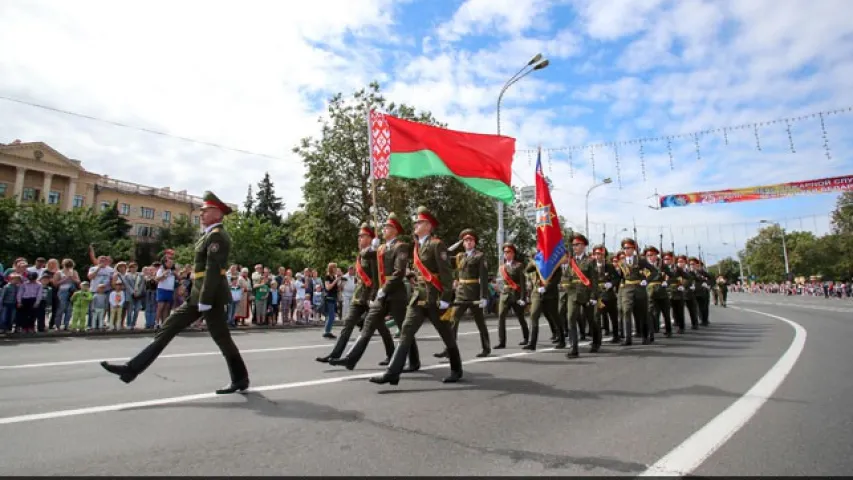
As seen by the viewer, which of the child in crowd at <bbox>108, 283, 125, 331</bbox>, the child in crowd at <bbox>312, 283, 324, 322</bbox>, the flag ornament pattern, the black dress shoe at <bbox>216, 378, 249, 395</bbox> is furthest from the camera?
the child in crowd at <bbox>312, 283, 324, 322</bbox>

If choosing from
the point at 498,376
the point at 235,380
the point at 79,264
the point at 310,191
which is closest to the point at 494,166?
the point at 498,376

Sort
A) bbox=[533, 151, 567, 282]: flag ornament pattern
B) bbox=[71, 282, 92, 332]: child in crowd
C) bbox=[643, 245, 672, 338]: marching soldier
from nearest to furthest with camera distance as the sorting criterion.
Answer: bbox=[533, 151, 567, 282]: flag ornament pattern
bbox=[643, 245, 672, 338]: marching soldier
bbox=[71, 282, 92, 332]: child in crowd

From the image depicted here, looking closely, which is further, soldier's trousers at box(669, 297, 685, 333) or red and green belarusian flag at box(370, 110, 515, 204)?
soldier's trousers at box(669, 297, 685, 333)

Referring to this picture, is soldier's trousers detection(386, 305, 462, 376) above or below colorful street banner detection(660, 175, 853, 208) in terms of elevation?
below

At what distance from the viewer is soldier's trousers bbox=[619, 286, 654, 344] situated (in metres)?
9.88

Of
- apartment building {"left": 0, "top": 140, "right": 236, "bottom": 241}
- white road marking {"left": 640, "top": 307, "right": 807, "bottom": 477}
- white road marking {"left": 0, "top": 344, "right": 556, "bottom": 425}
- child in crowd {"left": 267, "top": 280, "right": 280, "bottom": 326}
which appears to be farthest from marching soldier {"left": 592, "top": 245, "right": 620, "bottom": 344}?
apartment building {"left": 0, "top": 140, "right": 236, "bottom": 241}

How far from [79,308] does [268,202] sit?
5880 centimetres

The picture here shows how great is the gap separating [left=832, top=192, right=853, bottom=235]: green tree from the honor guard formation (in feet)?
241

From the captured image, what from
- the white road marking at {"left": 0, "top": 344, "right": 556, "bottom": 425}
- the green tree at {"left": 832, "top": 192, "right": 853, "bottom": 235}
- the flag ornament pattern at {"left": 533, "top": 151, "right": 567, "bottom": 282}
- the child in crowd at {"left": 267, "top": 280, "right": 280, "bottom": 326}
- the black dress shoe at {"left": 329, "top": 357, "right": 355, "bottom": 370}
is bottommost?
the white road marking at {"left": 0, "top": 344, "right": 556, "bottom": 425}

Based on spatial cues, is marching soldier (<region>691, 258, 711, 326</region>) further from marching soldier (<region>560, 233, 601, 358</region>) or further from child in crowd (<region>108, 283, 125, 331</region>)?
child in crowd (<region>108, 283, 125, 331</region>)

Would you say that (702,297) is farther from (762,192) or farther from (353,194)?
(762,192)

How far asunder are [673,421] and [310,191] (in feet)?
82.9

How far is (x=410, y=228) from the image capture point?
2628 centimetres

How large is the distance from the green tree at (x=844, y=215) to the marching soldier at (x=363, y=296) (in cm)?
8188
